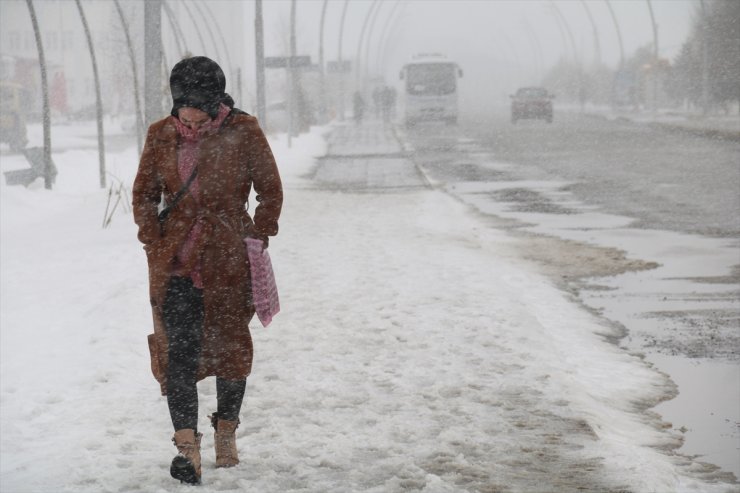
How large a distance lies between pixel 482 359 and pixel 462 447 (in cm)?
183

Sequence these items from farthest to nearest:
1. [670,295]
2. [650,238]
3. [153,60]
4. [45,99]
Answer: [45,99], [650,238], [153,60], [670,295]

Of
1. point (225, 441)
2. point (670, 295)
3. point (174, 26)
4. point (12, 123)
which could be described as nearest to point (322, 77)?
point (12, 123)

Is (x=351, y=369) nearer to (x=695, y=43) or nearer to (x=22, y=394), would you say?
(x=22, y=394)

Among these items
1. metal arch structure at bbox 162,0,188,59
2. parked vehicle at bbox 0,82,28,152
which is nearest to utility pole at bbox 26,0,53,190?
metal arch structure at bbox 162,0,188,59

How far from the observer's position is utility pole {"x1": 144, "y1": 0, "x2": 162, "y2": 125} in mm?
12805

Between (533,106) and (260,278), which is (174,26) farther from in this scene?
(533,106)

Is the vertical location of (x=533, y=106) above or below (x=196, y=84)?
below

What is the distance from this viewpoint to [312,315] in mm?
8672

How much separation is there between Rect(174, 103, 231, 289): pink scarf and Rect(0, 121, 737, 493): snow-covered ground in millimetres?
903

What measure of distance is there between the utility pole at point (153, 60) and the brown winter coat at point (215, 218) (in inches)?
324

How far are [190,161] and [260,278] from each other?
1.79ft

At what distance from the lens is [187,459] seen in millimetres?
4770

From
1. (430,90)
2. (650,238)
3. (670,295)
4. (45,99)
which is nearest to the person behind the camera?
(670,295)

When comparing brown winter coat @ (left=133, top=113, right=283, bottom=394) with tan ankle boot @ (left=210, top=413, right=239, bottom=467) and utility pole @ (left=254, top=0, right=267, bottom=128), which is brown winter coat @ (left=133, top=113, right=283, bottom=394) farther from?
utility pole @ (left=254, top=0, right=267, bottom=128)
